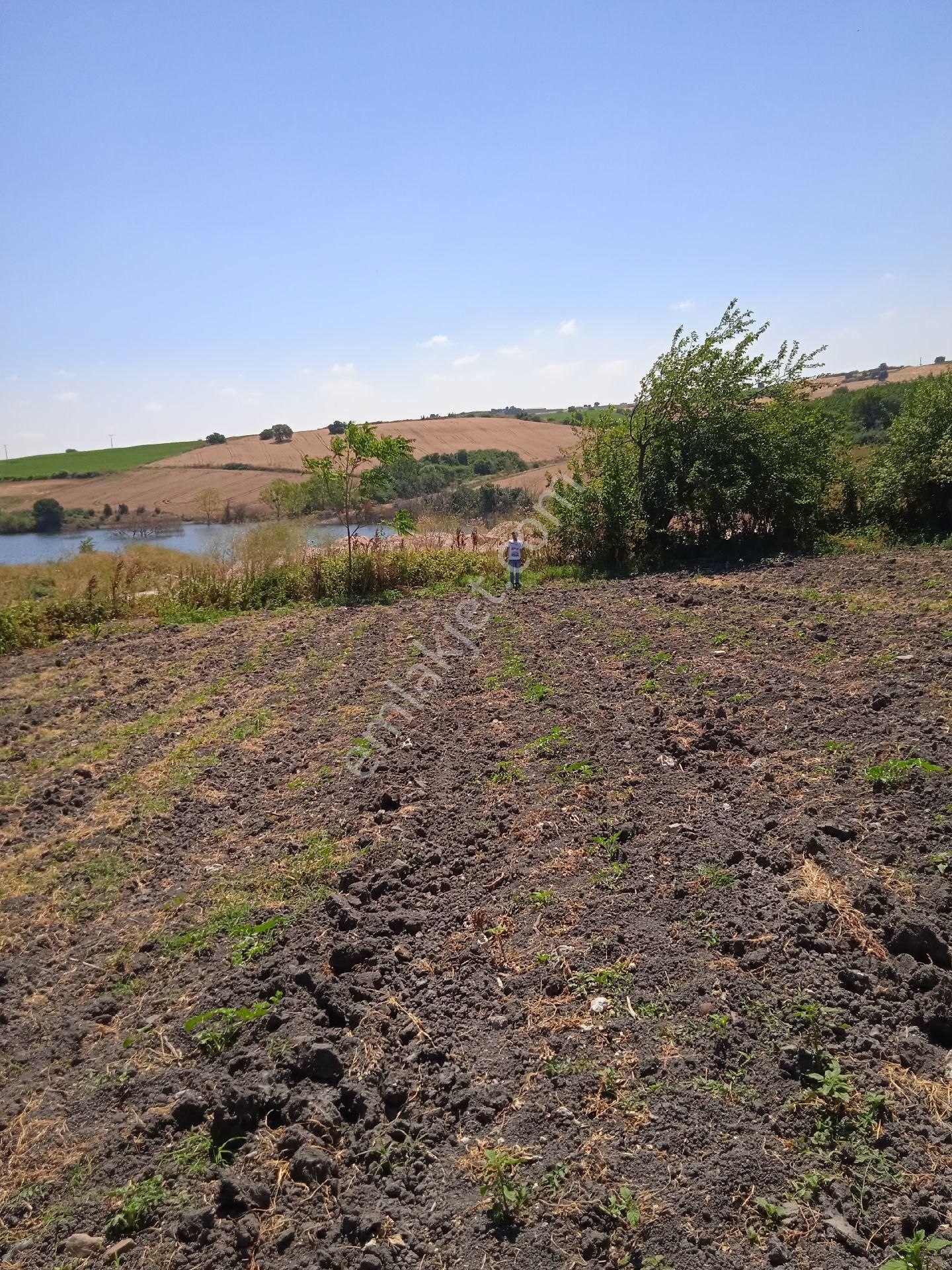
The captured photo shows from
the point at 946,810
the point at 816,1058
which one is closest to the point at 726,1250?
the point at 816,1058

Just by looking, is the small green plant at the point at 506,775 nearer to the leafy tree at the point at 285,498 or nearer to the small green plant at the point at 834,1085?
the small green plant at the point at 834,1085

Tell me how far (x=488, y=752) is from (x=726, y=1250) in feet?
12.7

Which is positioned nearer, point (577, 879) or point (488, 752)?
point (577, 879)

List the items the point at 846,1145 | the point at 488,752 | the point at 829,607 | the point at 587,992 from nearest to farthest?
the point at 846,1145 → the point at 587,992 → the point at 488,752 → the point at 829,607

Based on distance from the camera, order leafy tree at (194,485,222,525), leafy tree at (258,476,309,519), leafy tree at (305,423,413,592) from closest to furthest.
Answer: leafy tree at (305,423,413,592)
leafy tree at (258,476,309,519)
leafy tree at (194,485,222,525)

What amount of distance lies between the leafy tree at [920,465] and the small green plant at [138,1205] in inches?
590

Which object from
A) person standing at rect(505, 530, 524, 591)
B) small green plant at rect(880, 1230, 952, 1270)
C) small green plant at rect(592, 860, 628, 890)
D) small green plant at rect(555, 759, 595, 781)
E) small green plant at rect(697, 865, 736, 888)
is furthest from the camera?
person standing at rect(505, 530, 524, 591)

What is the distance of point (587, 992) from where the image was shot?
3.00m

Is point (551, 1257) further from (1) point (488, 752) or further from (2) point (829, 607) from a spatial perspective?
(2) point (829, 607)

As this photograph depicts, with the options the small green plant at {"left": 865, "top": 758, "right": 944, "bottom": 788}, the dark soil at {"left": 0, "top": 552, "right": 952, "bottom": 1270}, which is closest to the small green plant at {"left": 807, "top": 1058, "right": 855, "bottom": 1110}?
the dark soil at {"left": 0, "top": 552, "right": 952, "bottom": 1270}

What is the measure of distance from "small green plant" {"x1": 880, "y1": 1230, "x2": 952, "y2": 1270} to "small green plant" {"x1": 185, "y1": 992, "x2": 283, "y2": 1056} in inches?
95.5

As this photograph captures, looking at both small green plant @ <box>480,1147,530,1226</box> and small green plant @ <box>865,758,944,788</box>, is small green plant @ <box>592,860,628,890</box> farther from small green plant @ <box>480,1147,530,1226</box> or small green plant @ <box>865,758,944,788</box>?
small green plant @ <box>865,758,944,788</box>

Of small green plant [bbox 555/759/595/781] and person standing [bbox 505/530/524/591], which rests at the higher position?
person standing [bbox 505/530/524/591]

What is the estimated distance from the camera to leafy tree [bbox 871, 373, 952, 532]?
516 inches
